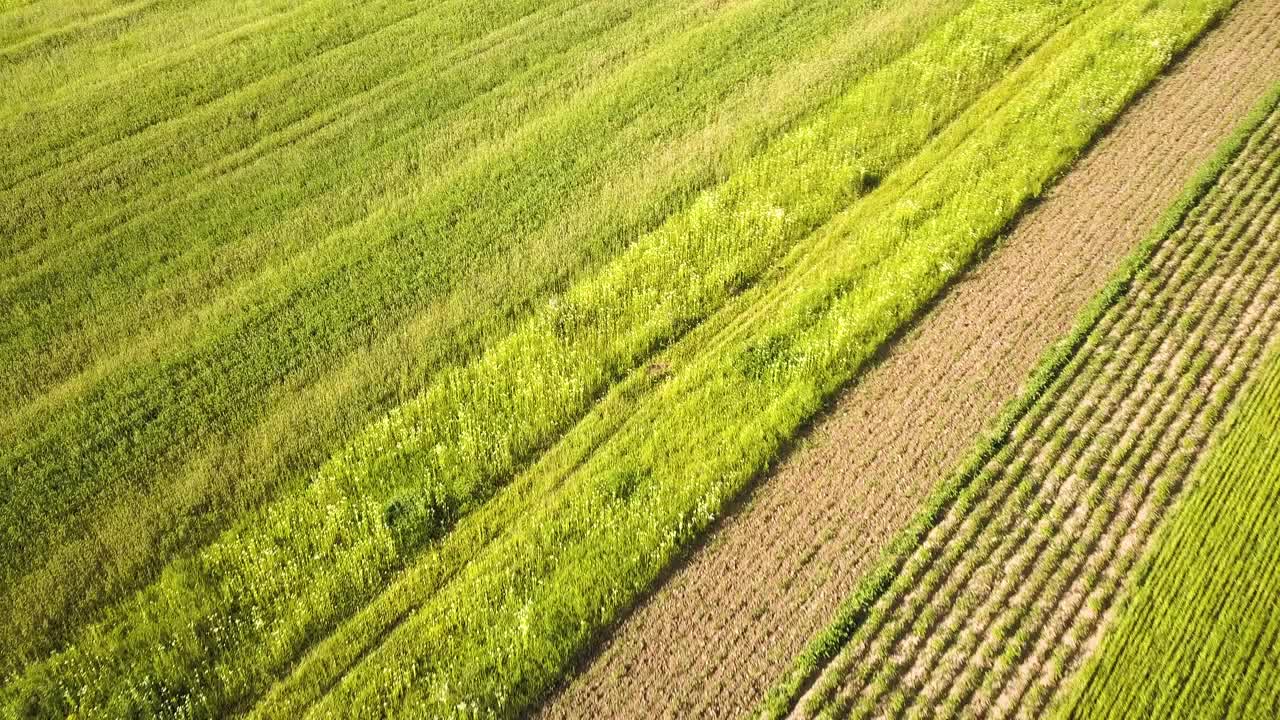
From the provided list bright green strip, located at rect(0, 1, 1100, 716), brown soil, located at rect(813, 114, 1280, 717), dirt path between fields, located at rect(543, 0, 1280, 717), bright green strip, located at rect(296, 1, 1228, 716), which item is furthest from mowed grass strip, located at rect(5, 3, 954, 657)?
brown soil, located at rect(813, 114, 1280, 717)

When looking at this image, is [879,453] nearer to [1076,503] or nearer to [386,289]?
[1076,503]

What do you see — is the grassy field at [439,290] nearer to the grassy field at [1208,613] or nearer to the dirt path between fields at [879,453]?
the dirt path between fields at [879,453]

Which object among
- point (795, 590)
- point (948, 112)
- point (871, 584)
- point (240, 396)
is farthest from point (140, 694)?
point (948, 112)

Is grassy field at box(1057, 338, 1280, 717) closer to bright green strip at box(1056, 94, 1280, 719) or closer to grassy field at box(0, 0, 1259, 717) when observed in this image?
bright green strip at box(1056, 94, 1280, 719)

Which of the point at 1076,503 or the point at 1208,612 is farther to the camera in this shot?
the point at 1076,503

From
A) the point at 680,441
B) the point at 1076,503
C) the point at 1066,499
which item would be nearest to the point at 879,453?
the point at 1066,499

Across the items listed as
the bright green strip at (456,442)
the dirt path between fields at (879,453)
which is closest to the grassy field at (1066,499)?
the dirt path between fields at (879,453)

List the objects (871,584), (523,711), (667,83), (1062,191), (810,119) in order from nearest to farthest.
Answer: (523,711)
(871,584)
(1062,191)
(810,119)
(667,83)

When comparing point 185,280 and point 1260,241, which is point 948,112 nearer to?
point 1260,241
